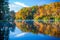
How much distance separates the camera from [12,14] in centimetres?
332

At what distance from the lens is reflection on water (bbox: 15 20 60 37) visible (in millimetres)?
3230

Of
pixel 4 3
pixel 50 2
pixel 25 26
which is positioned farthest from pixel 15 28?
pixel 50 2

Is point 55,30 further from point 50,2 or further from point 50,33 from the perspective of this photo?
point 50,2

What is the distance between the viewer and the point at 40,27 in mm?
3275

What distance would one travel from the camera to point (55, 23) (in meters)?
3.23

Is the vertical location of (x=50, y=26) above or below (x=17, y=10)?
below

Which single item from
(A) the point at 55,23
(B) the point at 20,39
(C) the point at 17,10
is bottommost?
(B) the point at 20,39

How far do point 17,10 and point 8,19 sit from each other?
19cm

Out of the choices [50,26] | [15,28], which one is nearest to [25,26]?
[15,28]

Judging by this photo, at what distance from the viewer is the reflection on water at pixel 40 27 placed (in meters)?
3.23

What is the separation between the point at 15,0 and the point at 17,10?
0.15 meters

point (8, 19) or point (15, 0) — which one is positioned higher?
point (15, 0)

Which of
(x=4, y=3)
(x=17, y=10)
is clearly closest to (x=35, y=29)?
(x=17, y=10)

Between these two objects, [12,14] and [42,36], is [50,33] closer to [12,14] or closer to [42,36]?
[42,36]
